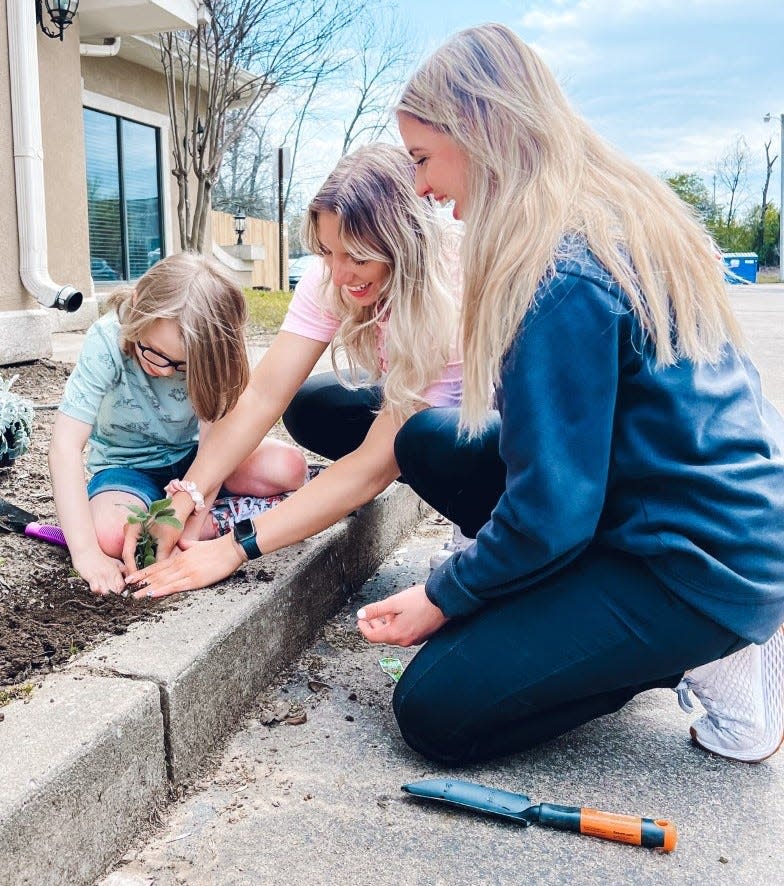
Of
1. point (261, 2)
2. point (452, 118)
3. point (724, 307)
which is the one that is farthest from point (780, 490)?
point (261, 2)

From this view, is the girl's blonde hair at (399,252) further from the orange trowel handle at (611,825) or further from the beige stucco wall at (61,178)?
the beige stucco wall at (61,178)

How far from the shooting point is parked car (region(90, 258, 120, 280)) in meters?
10.1

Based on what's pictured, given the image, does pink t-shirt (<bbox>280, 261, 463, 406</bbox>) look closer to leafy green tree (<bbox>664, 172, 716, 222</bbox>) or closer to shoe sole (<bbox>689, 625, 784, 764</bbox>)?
shoe sole (<bbox>689, 625, 784, 764</bbox>)

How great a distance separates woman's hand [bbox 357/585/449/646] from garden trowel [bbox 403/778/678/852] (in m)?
0.28

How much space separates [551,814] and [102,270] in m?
9.92

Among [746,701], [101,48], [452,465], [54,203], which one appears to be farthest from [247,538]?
[101,48]

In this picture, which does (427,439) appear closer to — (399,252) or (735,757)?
(399,252)

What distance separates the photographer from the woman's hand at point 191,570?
1969 mm

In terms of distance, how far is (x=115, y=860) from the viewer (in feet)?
4.59

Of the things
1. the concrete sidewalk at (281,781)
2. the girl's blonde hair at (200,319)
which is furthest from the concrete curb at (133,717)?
the girl's blonde hair at (200,319)

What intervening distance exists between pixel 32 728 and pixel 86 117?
9638 mm

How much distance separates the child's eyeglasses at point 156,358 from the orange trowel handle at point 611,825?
4.46ft

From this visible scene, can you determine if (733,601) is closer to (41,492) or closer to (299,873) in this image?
(299,873)

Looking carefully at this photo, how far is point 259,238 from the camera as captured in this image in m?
21.2
